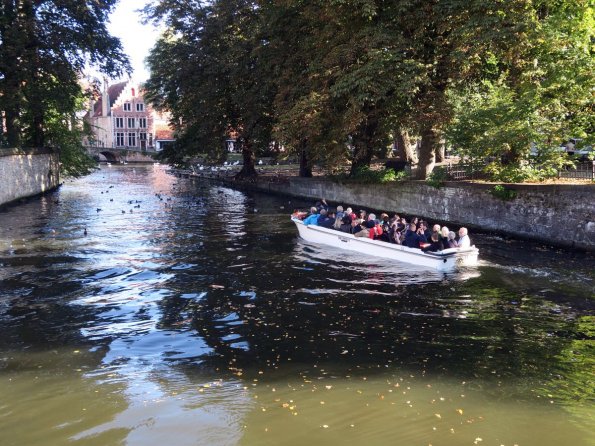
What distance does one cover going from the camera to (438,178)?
2447 cm

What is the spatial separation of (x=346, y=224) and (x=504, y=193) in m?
6.31

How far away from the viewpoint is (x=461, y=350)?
961cm

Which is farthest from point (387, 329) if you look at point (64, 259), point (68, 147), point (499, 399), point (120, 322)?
point (68, 147)

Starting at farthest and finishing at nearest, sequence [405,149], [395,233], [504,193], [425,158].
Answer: [405,149] < [425,158] < [504,193] < [395,233]

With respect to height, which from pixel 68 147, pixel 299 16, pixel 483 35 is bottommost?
pixel 68 147

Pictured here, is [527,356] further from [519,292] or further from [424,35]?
[424,35]

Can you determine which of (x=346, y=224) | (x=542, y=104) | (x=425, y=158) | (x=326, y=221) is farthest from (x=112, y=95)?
(x=542, y=104)

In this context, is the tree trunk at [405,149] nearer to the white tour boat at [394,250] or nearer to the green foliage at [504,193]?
the green foliage at [504,193]

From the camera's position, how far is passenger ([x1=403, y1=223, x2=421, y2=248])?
1628 centimetres

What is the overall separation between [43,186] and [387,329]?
118ft

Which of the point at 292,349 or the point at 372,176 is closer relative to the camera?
the point at 292,349

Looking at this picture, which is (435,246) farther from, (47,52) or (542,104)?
(47,52)

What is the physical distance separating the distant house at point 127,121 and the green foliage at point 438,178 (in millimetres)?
86046

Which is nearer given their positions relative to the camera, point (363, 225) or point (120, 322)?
point (120, 322)
